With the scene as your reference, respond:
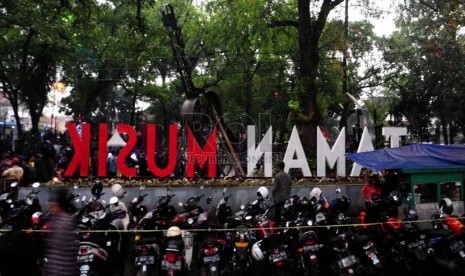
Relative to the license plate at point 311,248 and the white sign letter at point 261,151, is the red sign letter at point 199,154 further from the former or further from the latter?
the license plate at point 311,248

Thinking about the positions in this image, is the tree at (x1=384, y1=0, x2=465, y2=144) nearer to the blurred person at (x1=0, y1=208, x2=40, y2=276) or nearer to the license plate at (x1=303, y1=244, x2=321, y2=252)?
the license plate at (x1=303, y1=244, x2=321, y2=252)

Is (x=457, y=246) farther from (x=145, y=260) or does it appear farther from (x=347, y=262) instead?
(x=145, y=260)

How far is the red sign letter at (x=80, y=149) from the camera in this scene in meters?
14.8

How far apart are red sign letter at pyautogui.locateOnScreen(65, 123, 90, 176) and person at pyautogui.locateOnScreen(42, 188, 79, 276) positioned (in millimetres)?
9498

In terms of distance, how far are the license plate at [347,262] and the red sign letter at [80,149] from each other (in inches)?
375

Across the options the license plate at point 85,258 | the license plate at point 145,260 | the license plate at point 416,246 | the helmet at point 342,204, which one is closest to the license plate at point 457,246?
the license plate at point 416,246

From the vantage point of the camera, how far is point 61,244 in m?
5.45

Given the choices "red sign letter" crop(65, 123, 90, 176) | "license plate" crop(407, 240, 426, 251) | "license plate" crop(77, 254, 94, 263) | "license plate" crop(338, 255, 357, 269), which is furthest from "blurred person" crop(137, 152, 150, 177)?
"license plate" crop(407, 240, 426, 251)

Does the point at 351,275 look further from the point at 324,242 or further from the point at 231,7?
the point at 231,7

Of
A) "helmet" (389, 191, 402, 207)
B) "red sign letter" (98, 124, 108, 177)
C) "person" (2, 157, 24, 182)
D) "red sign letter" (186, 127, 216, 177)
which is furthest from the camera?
"red sign letter" (186, 127, 216, 177)

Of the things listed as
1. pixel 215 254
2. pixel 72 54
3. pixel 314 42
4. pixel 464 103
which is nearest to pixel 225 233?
pixel 215 254

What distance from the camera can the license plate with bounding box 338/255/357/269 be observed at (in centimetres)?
805

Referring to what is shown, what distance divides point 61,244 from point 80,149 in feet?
32.5

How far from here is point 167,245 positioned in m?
7.93
